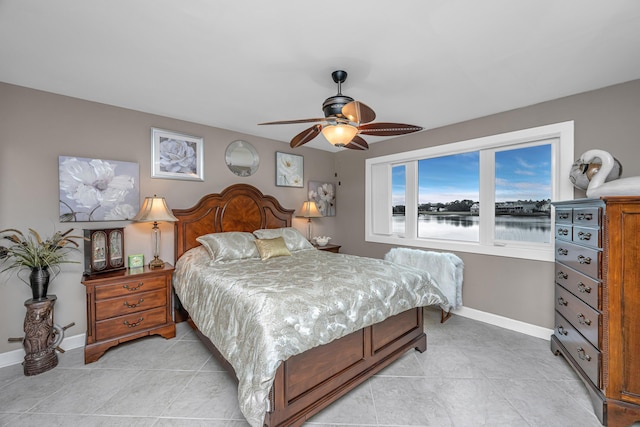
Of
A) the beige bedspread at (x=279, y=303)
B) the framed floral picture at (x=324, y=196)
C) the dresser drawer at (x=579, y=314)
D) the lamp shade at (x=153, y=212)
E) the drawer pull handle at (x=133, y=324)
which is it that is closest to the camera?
the beige bedspread at (x=279, y=303)

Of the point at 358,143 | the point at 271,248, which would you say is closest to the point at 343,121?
the point at 358,143

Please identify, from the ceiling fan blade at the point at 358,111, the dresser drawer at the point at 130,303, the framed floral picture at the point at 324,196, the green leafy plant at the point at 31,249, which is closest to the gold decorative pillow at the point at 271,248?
the dresser drawer at the point at 130,303

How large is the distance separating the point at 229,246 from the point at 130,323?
1164mm

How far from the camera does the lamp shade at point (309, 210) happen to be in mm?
4289

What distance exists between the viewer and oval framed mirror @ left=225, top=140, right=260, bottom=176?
12.3 feet

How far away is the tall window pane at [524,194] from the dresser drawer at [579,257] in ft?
2.00

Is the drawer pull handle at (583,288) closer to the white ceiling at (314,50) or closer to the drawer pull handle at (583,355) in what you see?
the drawer pull handle at (583,355)

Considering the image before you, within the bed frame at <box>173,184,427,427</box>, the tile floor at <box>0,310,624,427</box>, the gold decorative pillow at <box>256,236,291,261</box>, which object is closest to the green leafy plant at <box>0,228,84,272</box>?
the tile floor at <box>0,310,624,427</box>

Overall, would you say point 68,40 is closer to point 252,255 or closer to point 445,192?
point 252,255

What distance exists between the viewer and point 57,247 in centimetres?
244

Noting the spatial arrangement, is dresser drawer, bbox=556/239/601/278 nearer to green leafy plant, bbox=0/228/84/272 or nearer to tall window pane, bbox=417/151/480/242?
tall window pane, bbox=417/151/480/242

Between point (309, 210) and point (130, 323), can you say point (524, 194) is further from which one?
A: point (130, 323)

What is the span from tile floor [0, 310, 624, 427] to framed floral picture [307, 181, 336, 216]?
2862 mm

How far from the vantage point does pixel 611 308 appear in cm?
174
